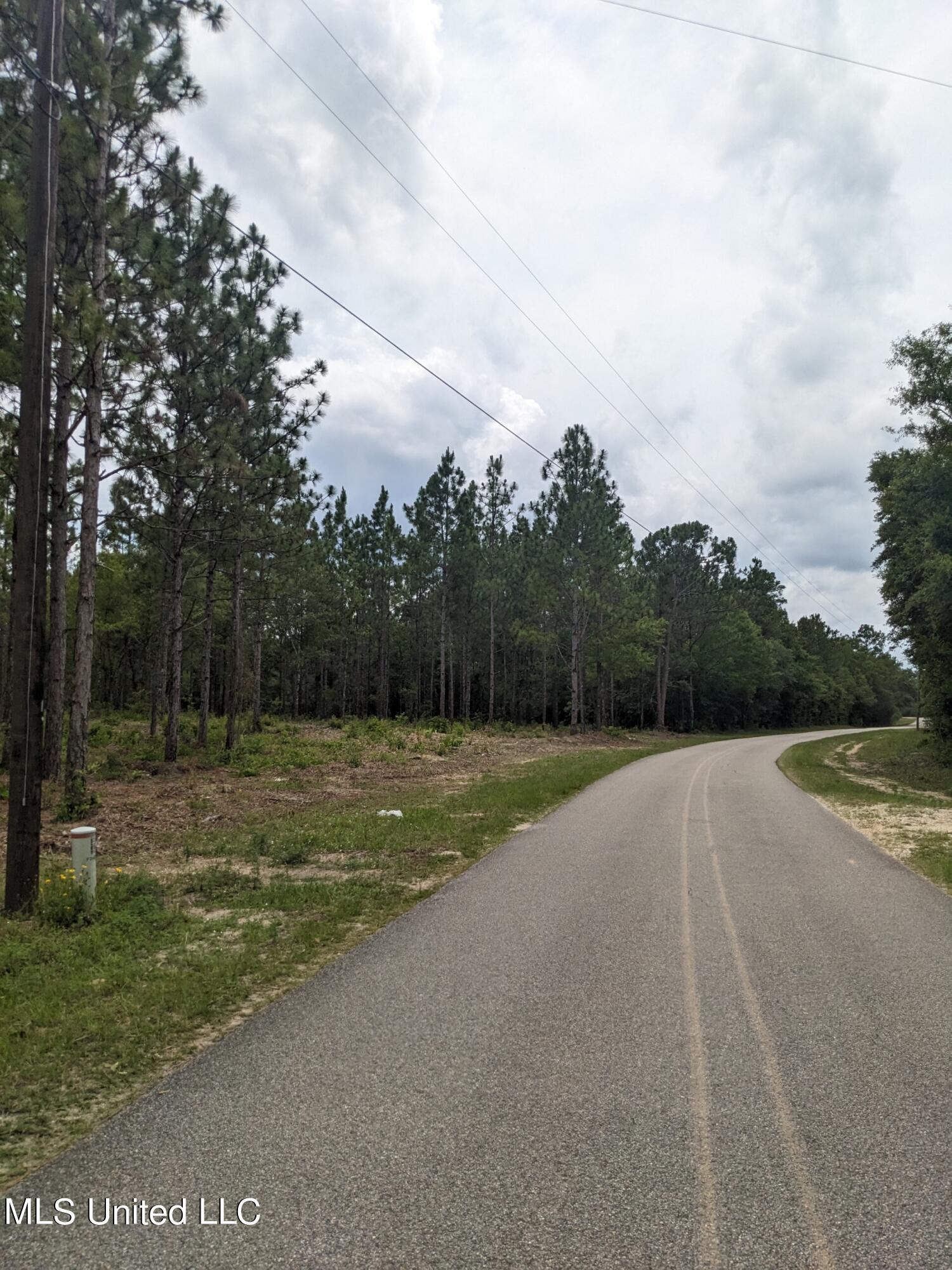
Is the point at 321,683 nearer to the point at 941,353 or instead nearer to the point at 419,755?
the point at 419,755

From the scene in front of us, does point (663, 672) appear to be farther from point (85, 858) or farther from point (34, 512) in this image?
point (34, 512)

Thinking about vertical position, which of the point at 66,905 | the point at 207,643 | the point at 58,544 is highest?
the point at 58,544

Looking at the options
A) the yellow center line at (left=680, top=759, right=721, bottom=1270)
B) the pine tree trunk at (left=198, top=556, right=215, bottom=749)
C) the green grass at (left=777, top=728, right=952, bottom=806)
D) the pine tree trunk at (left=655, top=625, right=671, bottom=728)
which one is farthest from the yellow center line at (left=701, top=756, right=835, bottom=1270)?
the pine tree trunk at (left=655, top=625, right=671, bottom=728)

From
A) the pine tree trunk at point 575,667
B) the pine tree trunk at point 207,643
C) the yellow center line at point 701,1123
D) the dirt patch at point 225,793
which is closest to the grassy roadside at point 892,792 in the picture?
the yellow center line at point 701,1123

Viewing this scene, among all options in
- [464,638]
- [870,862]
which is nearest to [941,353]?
[870,862]

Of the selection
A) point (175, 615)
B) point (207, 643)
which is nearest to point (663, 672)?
point (207, 643)

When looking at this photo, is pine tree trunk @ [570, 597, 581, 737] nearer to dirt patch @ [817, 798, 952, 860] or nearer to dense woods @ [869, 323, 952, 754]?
dense woods @ [869, 323, 952, 754]

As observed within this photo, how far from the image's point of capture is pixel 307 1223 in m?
2.82

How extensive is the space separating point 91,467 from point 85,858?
8603mm

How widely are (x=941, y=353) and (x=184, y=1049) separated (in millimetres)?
29657

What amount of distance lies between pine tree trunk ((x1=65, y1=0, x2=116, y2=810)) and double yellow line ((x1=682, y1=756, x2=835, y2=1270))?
10.8 m

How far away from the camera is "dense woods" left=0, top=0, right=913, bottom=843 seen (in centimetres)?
1248

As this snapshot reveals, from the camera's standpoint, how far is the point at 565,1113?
12.0ft

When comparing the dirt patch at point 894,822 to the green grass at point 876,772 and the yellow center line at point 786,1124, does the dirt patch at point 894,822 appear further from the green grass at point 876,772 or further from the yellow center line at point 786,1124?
the yellow center line at point 786,1124
